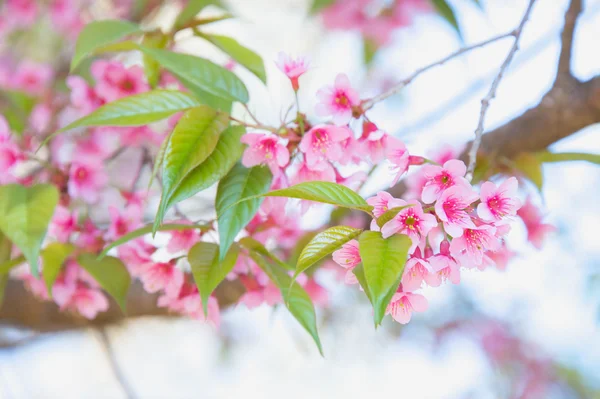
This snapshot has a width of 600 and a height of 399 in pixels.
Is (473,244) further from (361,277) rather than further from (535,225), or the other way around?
(535,225)

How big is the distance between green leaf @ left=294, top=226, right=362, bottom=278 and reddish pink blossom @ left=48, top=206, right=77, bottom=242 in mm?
482

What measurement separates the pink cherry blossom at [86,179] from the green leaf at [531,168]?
0.62 metres

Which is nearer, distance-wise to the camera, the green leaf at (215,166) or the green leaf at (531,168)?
the green leaf at (215,166)

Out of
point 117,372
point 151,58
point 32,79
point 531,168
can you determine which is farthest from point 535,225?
point 32,79

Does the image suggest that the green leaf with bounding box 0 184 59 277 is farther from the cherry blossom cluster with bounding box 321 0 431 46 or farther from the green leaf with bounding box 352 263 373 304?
the cherry blossom cluster with bounding box 321 0 431 46

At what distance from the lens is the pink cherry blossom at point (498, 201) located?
1.81ft

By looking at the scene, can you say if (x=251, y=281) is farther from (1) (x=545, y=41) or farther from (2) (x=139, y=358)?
(2) (x=139, y=358)

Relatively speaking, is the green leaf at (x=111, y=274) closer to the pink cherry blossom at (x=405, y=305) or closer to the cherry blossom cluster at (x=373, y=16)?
the pink cherry blossom at (x=405, y=305)

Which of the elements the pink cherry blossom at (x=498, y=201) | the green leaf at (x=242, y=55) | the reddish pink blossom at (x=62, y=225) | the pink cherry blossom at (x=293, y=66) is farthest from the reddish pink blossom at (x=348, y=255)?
the reddish pink blossom at (x=62, y=225)

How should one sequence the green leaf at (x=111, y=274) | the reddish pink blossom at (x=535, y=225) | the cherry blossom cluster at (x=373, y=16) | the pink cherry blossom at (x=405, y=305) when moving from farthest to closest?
→ the cherry blossom cluster at (x=373, y=16) → the reddish pink blossom at (x=535, y=225) → the green leaf at (x=111, y=274) → the pink cherry blossom at (x=405, y=305)

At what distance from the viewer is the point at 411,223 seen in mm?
521

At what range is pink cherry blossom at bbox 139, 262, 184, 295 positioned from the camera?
29.5 inches

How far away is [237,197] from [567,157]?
1.57 ft

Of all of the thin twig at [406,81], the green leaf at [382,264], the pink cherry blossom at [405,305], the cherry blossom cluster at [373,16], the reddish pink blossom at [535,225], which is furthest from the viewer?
the cherry blossom cluster at [373,16]
